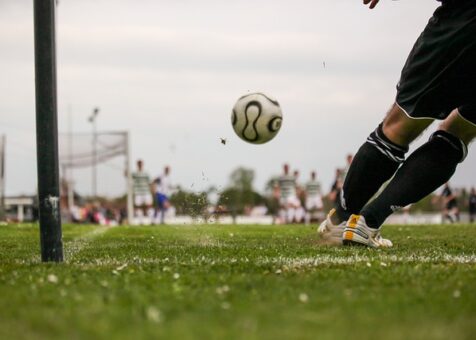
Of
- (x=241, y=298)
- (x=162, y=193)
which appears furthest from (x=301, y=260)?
(x=162, y=193)

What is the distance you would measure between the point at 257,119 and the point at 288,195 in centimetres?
2112

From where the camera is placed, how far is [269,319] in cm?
254

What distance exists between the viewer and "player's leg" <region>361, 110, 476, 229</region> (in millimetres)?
5527

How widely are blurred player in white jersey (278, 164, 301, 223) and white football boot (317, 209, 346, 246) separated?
2013cm

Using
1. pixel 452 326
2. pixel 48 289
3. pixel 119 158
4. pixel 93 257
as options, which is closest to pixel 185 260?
pixel 93 257

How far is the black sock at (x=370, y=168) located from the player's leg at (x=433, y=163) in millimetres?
113

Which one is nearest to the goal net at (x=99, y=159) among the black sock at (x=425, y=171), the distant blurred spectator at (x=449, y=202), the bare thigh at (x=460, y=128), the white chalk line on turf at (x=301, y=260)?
the distant blurred spectator at (x=449, y=202)

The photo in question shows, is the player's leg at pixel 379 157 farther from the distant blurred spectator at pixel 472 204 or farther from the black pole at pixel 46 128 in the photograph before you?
the distant blurred spectator at pixel 472 204

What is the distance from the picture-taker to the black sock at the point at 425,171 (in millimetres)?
5562

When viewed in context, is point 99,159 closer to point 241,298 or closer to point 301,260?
point 301,260

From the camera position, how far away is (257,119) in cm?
619

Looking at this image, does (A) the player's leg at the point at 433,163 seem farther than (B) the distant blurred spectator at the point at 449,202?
No

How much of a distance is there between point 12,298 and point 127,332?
889mm

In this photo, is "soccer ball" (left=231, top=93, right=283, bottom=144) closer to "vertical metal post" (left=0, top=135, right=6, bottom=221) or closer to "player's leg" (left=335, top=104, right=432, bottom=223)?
"player's leg" (left=335, top=104, right=432, bottom=223)
